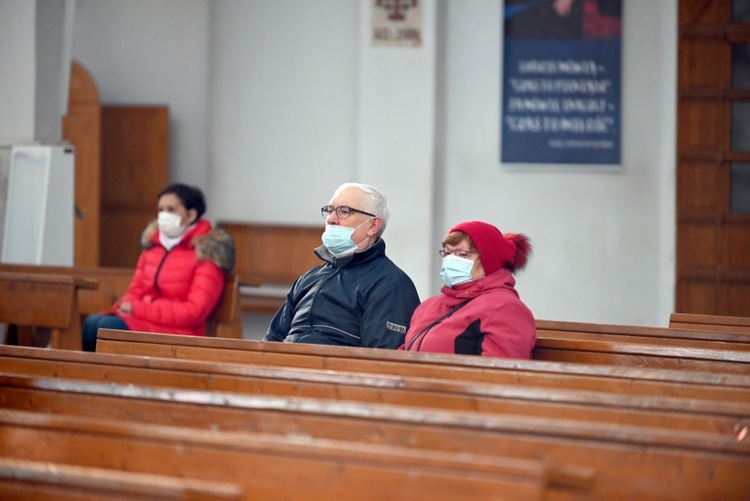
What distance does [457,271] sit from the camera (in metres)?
3.90

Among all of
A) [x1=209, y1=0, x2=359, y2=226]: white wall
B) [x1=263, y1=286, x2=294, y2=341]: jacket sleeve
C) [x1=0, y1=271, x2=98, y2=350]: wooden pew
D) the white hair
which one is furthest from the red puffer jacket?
[x1=209, y1=0, x2=359, y2=226]: white wall

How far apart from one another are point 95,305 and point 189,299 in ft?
3.78

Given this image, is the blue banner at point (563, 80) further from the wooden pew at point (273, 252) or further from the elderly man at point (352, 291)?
the elderly man at point (352, 291)

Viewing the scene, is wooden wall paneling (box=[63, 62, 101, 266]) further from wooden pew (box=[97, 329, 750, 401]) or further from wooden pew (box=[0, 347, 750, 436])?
wooden pew (box=[0, 347, 750, 436])

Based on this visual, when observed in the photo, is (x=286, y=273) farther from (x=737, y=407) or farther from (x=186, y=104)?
(x=737, y=407)

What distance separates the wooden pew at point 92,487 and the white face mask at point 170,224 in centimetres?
373

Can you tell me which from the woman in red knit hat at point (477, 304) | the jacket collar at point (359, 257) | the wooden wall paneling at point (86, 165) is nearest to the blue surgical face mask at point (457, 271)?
the woman in red knit hat at point (477, 304)

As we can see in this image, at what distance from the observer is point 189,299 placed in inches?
223

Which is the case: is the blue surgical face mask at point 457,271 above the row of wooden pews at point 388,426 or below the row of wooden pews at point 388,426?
above

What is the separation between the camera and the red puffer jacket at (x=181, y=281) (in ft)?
18.4

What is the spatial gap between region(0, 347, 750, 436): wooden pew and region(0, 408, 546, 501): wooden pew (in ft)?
1.66

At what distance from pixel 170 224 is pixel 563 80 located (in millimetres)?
3705

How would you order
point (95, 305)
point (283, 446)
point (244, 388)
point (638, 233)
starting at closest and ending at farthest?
point (283, 446) → point (244, 388) → point (95, 305) → point (638, 233)

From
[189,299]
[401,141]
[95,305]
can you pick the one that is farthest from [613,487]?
[401,141]
